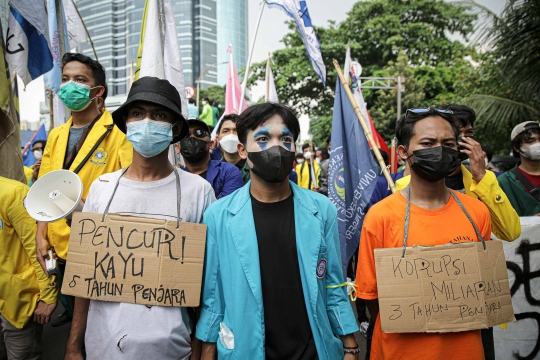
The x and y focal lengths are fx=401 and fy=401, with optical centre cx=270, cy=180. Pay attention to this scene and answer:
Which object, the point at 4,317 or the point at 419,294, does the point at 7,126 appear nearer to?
the point at 4,317

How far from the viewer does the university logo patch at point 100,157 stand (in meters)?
2.94

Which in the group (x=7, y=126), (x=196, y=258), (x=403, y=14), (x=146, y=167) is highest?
(x=403, y=14)

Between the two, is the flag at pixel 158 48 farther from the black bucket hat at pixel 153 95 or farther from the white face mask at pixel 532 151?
the white face mask at pixel 532 151

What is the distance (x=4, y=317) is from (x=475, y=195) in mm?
3271

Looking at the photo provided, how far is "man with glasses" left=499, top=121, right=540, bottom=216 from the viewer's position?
3955mm

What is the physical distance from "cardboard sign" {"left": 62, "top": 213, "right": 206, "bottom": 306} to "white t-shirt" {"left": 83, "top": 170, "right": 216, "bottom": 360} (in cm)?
8

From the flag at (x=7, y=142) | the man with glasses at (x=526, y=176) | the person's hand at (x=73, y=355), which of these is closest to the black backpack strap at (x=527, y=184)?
the man with glasses at (x=526, y=176)

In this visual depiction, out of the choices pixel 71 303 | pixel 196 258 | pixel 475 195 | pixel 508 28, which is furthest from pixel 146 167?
pixel 508 28

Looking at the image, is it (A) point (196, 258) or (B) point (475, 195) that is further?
(B) point (475, 195)

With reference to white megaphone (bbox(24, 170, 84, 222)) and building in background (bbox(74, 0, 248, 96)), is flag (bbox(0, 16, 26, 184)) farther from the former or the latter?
building in background (bbox(74, 0, 248, 96))

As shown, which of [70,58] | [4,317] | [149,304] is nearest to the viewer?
[149,304]

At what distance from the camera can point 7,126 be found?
3.33 metres

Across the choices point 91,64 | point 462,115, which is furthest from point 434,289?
point 91,64

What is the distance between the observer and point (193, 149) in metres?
3.93
